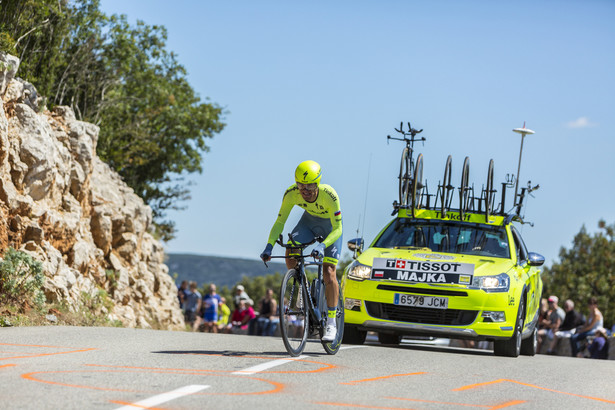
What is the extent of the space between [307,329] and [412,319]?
10.1ft

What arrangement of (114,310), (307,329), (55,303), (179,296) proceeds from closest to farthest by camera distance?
(307,329) → (55,303) → (114,310) → (179,296)

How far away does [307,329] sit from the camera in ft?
32.9

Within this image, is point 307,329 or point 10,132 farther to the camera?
point 10,132

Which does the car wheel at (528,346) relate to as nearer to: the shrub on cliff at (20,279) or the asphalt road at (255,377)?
the asphalt road at (255,377)

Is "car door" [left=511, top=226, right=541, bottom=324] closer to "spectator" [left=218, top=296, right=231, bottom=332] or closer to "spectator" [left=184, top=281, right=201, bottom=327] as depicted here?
"spectator" [left=218, top=296, right=231, bottom=332]

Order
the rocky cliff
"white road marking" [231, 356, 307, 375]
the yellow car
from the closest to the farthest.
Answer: "white road marking" [231, 356, 307, 375]
the yellow car
the rocky cliff

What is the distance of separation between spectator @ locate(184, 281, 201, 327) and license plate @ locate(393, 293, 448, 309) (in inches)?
543

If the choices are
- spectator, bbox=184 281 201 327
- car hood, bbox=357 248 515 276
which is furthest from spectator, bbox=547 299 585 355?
spectator, bbox=184 281 201 327

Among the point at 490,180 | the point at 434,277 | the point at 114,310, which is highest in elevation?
the point at 490,180

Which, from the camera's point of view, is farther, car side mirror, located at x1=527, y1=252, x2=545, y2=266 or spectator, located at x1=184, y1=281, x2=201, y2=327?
spectator, located at x1=184, y1=281, x2=201, y2=327

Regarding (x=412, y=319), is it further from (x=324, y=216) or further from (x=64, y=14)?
(x=64, y=14)

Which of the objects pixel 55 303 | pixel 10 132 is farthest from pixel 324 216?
pixel 10 132

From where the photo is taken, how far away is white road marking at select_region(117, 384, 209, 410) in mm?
6137

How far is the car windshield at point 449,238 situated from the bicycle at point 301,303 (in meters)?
3.75
